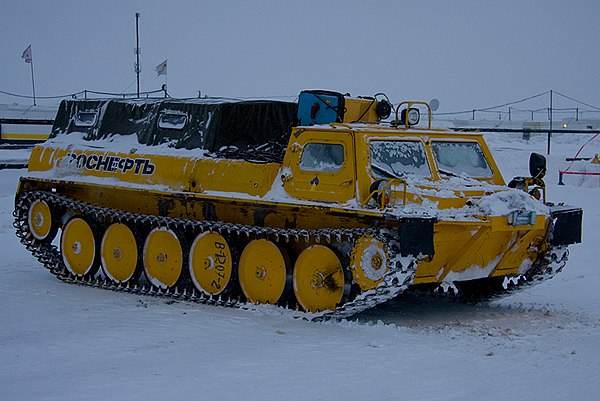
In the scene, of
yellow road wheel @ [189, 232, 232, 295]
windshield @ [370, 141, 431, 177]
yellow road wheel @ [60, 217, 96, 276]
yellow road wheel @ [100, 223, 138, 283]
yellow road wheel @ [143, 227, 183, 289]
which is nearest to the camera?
windshield @ [370, 141, 431, 177]

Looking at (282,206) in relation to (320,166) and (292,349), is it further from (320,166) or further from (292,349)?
(292,349)

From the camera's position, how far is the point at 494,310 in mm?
12070

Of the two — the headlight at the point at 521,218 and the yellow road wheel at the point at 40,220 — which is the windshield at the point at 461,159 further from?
the yellow road wheel at the point at 40,220

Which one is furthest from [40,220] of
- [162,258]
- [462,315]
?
[462,315]

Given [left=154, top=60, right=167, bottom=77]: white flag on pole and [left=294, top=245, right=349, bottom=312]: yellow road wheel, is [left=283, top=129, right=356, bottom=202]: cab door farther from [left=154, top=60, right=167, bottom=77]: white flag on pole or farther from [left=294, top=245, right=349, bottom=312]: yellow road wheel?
[left=154, top=60, right=167, bottom=77]: white flag on pole

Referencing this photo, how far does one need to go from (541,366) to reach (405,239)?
1.98 m

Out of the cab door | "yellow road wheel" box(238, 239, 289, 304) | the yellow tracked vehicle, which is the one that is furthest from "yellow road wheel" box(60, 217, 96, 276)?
the cab door

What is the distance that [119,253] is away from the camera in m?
13.6

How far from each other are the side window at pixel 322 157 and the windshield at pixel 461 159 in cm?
132

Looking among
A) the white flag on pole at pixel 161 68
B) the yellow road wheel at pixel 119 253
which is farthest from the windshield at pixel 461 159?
the white flag on pole at pixel 161 68

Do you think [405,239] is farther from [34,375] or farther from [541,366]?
[34,375]

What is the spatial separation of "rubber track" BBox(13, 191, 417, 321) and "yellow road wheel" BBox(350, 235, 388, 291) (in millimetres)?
91

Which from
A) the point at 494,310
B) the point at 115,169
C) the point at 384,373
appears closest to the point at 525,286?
the point at 494,310

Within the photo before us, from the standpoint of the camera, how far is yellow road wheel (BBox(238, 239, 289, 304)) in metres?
11.7
